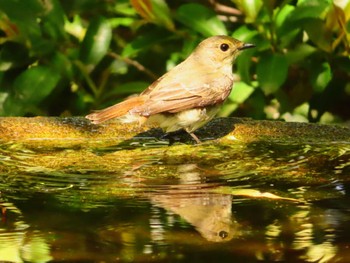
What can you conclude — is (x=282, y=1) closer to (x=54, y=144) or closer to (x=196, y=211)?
(x=54, y=144)

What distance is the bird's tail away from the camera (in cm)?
432

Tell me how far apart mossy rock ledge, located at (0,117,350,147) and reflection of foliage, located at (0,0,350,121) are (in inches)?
31.7

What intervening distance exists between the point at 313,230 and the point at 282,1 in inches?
115

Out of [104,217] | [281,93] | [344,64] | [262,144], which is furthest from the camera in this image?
[281,93]

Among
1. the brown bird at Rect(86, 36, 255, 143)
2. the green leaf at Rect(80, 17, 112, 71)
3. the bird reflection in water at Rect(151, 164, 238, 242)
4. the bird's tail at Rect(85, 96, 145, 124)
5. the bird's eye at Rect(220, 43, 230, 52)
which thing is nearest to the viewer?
the bird reflection in water at Rect(151, 164, 238, 242)

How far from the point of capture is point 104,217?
9.43 feet

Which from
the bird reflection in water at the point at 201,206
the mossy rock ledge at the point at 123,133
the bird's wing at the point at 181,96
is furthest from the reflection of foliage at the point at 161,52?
the bird reflection in water at the point at 201,206

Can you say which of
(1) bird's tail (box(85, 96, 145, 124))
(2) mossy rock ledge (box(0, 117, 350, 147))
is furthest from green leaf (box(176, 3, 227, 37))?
(2) mossy rock ledge (box(0, 117, 350, 147))

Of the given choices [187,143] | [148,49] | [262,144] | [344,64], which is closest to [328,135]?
[262,144]

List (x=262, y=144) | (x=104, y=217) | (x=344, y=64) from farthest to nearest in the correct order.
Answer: (x=344, y=64) → (x=262, y=144) → (x=104, y=217)

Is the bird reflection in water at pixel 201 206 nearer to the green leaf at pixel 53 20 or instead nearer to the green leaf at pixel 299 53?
the green leaf at pixel 299 53

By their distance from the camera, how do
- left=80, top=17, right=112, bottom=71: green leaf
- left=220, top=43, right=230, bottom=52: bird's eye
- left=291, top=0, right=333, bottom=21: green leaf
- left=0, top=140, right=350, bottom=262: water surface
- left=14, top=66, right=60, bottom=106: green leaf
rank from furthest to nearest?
left=80, top=17, right=112, bottom=71: green leaf
left=14, top=66, right=60, bottom=106: green leaf
left=220, top=43, right=230, bottom=52: bird's eye
left=291, top=0, right=333, bottom=21: green leaf
left=0, top=140, right=350, bottom=262: water surface

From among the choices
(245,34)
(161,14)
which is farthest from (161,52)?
(245,34)

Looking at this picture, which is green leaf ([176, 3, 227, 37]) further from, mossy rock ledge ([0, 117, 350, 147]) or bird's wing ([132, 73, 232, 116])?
mossy rock ledge ([0, 117, 350, 147])
